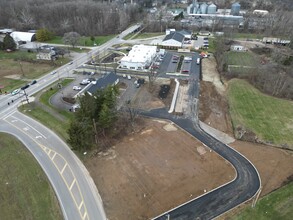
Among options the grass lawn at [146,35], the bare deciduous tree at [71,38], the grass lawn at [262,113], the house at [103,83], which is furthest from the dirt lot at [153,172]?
the grass lawn at [146,35]

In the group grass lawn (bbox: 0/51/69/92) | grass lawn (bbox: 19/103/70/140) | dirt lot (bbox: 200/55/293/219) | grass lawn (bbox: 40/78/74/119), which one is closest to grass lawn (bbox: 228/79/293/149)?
dirt lot (bbox: 200/55/293/219)

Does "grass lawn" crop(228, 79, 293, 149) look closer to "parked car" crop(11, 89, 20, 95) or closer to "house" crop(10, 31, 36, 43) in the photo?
"parked car" crop(11, 89, 20, 95)

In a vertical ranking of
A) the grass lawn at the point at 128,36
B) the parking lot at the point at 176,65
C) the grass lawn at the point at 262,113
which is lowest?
the grass lawn at the point at 262,113

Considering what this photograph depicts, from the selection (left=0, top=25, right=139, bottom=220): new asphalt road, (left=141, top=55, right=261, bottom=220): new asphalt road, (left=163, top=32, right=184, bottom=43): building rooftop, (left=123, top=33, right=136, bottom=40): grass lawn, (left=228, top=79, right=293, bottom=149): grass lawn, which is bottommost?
(left=0, top=25, right=139, bottom=220): new asphalt road

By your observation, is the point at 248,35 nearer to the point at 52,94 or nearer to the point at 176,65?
the point at 176,65

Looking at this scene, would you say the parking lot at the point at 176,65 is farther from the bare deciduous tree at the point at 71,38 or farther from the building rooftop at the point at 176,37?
the bare deciduous tree at the point at 71,38

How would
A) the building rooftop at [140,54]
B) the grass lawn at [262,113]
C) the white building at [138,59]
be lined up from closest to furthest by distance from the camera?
the grass lawn at [262,113] < the white building at [138,59] < the building rooftop at [140,54]

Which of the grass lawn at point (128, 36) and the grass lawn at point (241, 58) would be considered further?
the grass lawn at point (128, 36)
